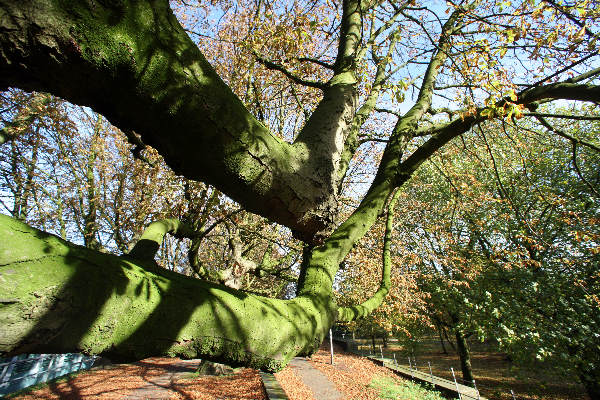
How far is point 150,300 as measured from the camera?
113 cm

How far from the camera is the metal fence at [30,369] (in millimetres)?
9781

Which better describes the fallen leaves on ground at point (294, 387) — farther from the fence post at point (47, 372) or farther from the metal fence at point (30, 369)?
the fence post at point (47, 372)

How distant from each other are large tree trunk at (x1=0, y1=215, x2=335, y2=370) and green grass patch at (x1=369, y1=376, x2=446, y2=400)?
1114 cm

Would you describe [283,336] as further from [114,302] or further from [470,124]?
[470,124]

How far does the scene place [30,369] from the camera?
11.3 m

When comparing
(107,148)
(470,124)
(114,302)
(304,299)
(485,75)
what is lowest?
(114,302)

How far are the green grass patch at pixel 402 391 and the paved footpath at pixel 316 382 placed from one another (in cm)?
172

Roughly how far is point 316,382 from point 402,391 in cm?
387

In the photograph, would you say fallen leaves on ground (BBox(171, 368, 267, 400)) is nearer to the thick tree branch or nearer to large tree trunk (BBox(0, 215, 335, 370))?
the thick tree branch

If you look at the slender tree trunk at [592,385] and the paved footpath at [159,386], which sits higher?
the slender tree trunk at [592,385]

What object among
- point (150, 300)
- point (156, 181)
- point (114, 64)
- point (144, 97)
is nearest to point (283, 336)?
point (150, 300)

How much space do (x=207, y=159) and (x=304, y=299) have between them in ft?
3.62

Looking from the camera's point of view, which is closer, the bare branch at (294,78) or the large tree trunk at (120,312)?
the large tree trunk at (120,312)

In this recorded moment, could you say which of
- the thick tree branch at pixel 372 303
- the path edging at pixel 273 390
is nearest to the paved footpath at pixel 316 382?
the path edging at pixel 273 390
